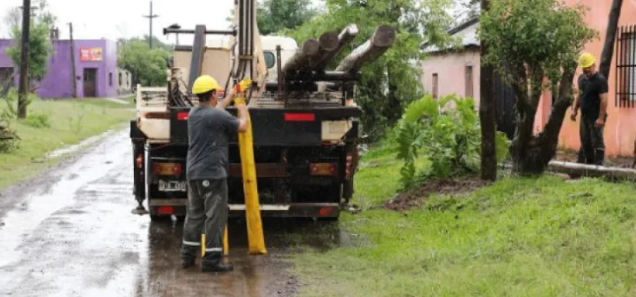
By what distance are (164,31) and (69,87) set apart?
200ft

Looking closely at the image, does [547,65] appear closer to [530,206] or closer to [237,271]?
[530,206]

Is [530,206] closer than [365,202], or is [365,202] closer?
[530,206]

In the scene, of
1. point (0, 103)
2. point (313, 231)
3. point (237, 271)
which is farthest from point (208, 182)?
point (0, 103)

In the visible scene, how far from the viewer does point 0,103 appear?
41781 mm

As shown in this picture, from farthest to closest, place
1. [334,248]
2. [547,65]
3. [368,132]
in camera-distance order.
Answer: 1. [368,132]
2. [547,65]
3. [334,248]

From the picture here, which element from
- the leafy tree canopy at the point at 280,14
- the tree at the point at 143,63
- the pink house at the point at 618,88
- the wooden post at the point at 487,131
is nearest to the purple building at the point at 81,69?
the tree at the point at 143,63

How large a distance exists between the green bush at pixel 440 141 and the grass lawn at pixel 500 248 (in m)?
1.87

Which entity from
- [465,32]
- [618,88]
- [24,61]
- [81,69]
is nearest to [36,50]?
[81,69]

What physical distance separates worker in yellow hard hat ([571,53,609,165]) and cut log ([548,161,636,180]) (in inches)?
32.1

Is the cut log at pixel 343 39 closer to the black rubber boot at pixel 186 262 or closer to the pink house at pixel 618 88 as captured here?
the black rubber boot at pixel 186 262

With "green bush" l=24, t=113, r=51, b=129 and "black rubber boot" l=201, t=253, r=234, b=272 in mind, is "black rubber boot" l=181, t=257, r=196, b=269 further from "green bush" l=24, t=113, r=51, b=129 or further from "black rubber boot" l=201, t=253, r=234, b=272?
"green bush" l=24, t=113, r=51, b=129

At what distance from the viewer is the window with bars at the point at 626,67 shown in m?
16.1

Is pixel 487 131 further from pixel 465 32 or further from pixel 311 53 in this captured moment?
pixel 465 32

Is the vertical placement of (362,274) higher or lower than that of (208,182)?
lower
